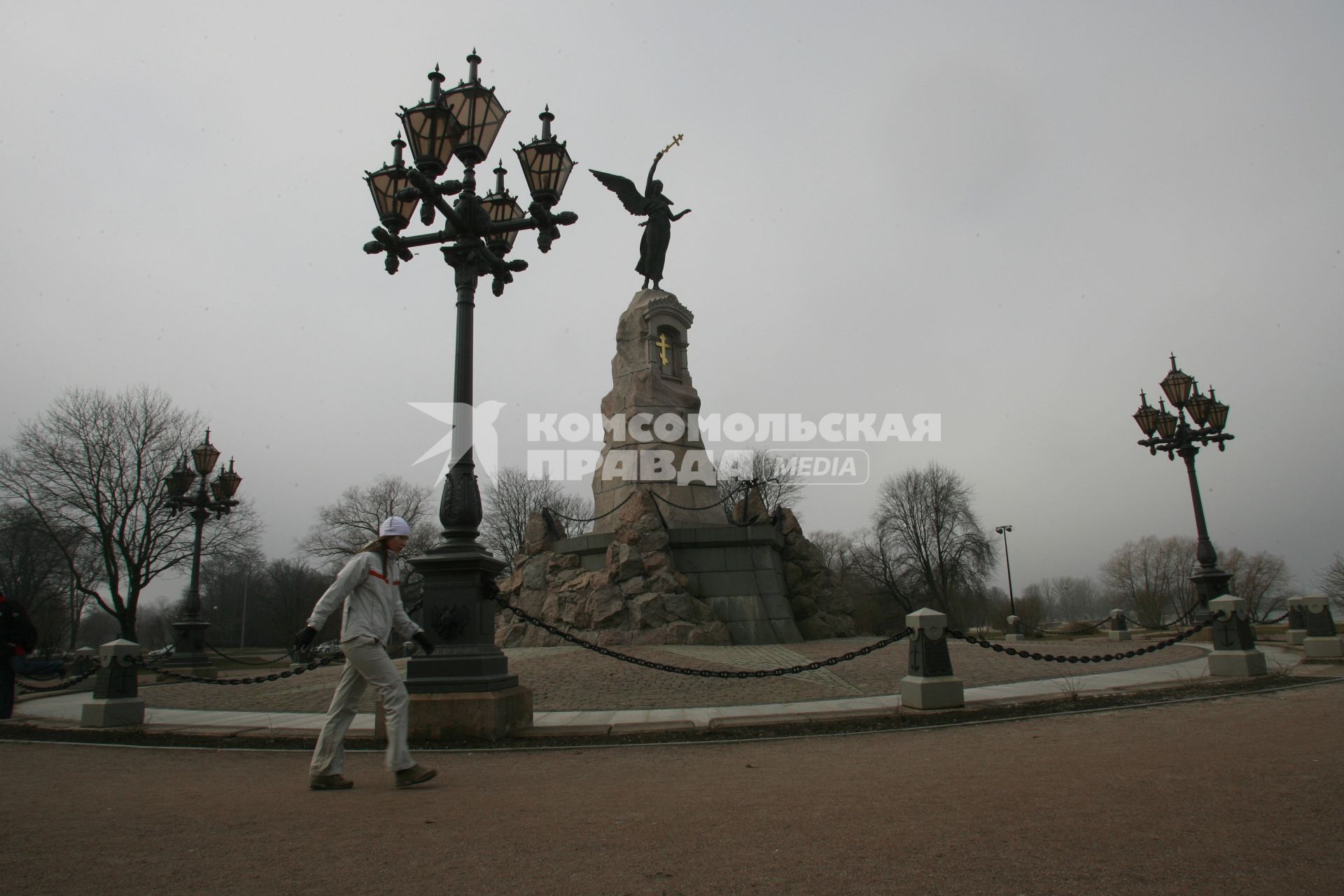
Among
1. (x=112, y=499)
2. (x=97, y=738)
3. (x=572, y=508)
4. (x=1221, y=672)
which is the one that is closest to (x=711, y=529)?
(x=1221, y=672)

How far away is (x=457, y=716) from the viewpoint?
22.1ft

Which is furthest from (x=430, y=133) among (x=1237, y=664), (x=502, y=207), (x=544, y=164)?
(x=1237, y=664)

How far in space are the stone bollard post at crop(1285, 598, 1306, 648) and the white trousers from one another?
14.7 m

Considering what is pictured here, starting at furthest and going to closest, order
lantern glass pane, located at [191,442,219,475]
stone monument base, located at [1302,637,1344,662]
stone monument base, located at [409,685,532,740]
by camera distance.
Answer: lantern glass pane, located at [191,442,219,475], stone monument base, located at [1302,637,1344,662], stone monument base, located at [409,685,532,740]

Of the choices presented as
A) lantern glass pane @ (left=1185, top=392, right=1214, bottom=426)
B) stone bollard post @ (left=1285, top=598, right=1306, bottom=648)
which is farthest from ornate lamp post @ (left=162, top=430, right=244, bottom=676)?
lantern glass pane @ (left=1185, top=392, right=1214, bottom=426)

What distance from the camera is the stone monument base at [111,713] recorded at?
27.4 feet

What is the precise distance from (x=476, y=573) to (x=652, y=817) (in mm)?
3680

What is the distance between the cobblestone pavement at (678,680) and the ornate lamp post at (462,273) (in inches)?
97.1

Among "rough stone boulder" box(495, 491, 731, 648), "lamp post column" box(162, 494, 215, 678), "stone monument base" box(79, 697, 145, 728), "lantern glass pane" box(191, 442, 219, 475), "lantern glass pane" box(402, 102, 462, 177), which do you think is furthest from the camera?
"lantern glass pane" box(191, 442, 219, 475)

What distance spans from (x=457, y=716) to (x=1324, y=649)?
526 inches

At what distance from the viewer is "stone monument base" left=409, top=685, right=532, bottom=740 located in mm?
6672

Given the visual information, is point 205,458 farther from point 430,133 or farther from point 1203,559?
point 1203,559

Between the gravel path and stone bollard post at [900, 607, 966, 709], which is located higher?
stone bollard post at [900, 607, 966, 709]

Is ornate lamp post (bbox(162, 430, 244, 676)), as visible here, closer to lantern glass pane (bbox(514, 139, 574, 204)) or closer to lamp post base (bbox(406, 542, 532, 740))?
lamp post base (bbox(406, 542, 532, 740))
